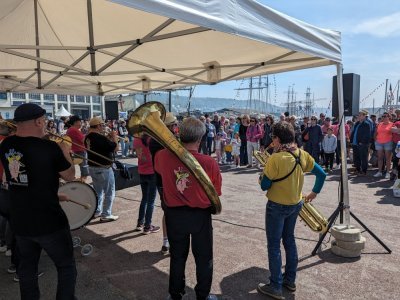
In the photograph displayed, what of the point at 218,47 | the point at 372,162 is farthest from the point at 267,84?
the point at 218,47

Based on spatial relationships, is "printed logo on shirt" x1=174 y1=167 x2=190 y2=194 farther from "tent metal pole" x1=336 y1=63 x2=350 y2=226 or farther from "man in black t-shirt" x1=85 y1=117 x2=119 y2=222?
"man in black t-shirt" x1=85 y1=117 x2=119 y2=222

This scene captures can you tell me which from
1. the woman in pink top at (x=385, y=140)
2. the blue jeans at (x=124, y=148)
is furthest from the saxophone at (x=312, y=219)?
the blue jeans at (x=124, y=148)

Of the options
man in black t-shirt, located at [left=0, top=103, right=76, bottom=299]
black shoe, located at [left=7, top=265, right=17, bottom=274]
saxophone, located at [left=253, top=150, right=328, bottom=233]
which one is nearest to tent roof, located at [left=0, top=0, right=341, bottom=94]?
man in black t-shirt, located at [left=0, top=103, right=76, bottom=299]

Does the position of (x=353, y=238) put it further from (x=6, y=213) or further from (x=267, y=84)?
(x=267, y=84)

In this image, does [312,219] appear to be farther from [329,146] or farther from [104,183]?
[329,146]

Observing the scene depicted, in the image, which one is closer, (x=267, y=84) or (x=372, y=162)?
(x=372, y=162)

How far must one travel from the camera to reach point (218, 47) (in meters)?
5.43

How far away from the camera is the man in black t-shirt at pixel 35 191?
2.39 metres

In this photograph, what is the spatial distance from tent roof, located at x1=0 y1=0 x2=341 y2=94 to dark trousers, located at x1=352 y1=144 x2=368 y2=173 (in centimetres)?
549

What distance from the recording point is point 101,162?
5.38 meters

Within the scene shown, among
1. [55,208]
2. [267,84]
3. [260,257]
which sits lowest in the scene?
[260,257]

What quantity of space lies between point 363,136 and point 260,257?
7.17 metres

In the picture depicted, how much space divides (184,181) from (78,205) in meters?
1.85

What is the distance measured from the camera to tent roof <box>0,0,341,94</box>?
289 centimetres
